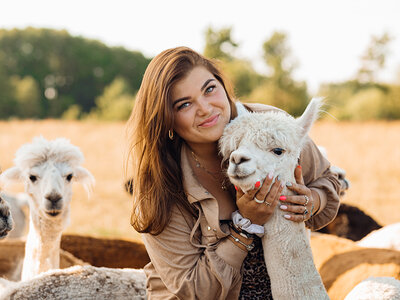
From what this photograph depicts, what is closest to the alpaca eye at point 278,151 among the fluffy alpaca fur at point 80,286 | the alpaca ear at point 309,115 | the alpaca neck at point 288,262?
the alpaca neck at point 288,262

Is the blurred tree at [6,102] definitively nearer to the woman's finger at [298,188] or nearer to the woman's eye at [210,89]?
the woman's eye at [210,89]

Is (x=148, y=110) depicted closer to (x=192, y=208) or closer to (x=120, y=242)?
(x=192, y=208)

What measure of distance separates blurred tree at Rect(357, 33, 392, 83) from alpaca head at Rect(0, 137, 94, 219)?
42.3 meters

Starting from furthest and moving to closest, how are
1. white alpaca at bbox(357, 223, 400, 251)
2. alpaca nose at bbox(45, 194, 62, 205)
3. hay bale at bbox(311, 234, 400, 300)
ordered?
1. white alpaca at bbox(357, 223, 400, 251)
2. alpaca nose at bbox(45, 194, 62, 205)
3. hay bale at bbox(311, 234, 400, 300)

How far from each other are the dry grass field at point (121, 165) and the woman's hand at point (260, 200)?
4.68 meters

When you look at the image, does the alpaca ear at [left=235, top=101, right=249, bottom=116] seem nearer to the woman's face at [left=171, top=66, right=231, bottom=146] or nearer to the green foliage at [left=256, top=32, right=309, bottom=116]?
the woman's face at [left=171, top=66, right=231, bottom=146]

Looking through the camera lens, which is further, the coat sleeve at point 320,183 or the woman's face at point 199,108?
the coat sleeve at point 320,183

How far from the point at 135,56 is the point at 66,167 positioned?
59.2 m

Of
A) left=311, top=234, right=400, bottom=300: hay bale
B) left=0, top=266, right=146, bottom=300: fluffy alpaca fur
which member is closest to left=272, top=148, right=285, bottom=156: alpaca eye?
left=0, top=266, right=146, bottom=300: fluffy alpaca fur

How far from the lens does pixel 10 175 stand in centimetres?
340

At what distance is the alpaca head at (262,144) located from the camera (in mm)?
1802

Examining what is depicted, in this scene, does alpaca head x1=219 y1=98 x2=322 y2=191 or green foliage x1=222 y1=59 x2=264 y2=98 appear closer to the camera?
alpaca head x1=219 y1=98 x2=322 y2=191

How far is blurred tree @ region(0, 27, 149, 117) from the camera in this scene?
52688 mm

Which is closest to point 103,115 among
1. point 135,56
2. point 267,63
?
point 267,63
